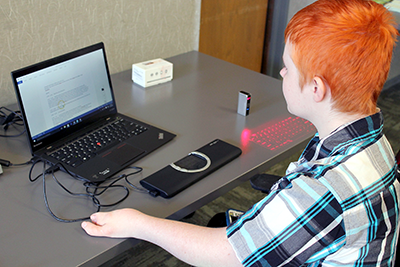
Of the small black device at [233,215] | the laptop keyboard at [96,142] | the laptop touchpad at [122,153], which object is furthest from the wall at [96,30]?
the small black device at [233,215]

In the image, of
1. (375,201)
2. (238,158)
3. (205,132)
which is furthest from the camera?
(205,132)

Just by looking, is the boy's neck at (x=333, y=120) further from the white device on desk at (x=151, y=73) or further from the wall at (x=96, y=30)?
the wall at (x=96, y=30)

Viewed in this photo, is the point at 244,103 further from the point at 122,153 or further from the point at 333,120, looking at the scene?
the point at 333,120

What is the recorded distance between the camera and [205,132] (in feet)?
4.25

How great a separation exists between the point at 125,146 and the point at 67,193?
239 mm

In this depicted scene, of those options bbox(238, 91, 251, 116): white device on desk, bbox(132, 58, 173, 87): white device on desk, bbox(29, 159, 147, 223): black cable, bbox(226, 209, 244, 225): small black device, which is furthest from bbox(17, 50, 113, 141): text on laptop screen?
bbox(226, 209, 244, 225): small black device

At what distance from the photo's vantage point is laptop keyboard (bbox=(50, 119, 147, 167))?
111 centimetres

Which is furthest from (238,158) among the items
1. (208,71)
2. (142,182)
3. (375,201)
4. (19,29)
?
(19,29)

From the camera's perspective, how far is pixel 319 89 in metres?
0.76

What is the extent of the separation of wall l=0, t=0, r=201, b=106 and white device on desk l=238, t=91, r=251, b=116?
602 mm

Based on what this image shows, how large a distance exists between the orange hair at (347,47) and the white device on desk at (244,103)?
0.60 meters

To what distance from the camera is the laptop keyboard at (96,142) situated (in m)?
1.11

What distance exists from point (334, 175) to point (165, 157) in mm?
578

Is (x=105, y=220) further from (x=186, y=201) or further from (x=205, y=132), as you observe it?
(x=205, y=132)
